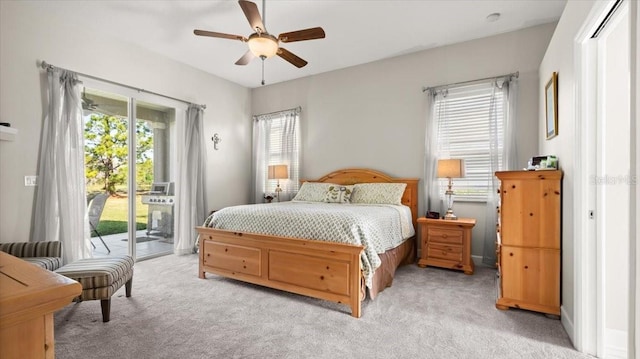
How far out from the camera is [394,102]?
175 inches

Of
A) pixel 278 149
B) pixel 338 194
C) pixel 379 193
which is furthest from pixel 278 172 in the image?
pixel 379 193

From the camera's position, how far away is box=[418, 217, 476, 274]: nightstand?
138 inches

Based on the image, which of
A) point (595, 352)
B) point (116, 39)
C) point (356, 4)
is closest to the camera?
point (595, 352)

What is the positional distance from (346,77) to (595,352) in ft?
13.9

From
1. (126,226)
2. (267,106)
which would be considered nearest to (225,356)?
(126,226)

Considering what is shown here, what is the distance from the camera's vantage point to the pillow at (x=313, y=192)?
445 cm

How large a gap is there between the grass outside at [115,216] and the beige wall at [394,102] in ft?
8.63

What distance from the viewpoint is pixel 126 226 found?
410 cm

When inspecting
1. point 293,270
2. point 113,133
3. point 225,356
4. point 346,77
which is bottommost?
point 225,356

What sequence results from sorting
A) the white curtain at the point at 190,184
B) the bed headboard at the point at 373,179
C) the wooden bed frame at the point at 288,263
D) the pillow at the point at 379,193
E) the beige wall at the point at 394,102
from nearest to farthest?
the wooden bed frame at the point at 288,263
the beige wall at the point at 394,102
the pillow at the point at 379,193
the bed headboard at the point at 373,179
the white curtain at the point at 190,184

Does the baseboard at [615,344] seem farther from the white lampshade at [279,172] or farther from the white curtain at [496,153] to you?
the white lampshade at [279,172]

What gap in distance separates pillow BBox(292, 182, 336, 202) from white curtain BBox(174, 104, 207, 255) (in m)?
1.55

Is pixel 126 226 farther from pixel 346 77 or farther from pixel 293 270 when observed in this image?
pixel 346 77

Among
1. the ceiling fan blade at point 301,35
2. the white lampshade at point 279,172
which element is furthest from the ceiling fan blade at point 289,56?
the white lampshade at point 279,172
